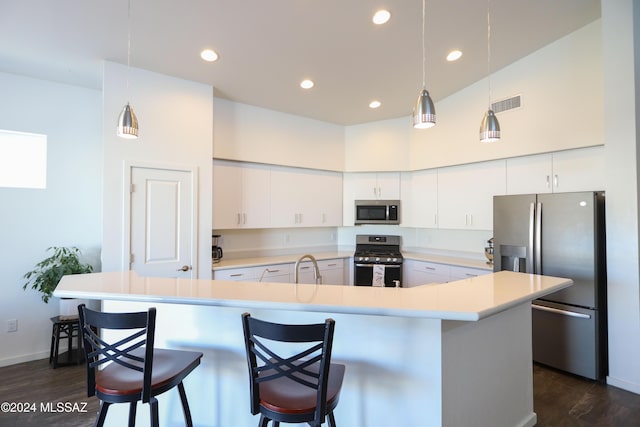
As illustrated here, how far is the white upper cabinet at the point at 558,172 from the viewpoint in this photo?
9.89ft

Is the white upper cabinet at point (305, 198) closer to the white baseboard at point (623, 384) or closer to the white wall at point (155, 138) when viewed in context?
the white wall at point (155, 138)

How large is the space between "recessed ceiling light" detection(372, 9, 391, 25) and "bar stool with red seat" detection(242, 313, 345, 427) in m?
2.42

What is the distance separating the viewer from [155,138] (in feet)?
10.9

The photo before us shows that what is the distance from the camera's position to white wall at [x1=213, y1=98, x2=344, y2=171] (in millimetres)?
4078

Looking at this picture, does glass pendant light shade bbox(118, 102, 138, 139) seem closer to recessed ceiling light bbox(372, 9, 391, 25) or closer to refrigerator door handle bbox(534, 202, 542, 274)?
recessed ceiling light bbox(372, 9, 391, 25)

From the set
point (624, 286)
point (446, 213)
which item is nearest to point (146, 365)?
point (624, 286)

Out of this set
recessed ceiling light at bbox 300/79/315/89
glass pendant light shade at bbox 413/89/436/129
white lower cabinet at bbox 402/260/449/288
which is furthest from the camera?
white lower cabinet at bbox 402/260/449/288

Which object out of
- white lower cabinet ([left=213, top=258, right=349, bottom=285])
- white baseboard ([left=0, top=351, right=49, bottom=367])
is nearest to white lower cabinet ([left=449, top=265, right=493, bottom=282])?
white lower cabinet ([left=213, top=258, right=349, bottom=285])

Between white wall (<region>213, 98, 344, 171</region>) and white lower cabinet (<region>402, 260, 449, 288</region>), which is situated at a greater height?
white wall (<region>213, 98, 344, 171</region>)

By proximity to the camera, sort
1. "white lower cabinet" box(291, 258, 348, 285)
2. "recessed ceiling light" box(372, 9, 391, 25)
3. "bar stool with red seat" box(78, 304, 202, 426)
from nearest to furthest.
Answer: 1. "bar stool with red seat" box(78, 304, 202, 426)
2. "recessed ceiling light" box(372, 9, 391, 25)
3. "white lower cabinet" box(291, 258, 348, 285)

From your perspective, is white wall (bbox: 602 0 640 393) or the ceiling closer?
the ceiling

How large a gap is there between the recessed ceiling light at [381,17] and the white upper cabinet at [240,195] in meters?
2.40

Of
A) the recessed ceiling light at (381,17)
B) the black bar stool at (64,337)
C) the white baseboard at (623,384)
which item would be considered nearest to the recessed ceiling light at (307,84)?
the recessed ceiling light at (381,17)

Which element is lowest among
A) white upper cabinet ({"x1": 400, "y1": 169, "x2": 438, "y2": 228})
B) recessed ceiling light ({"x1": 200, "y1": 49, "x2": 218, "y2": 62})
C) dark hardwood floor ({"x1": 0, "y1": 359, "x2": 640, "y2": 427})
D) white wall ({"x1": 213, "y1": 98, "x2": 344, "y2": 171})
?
dark hardwood floor ({"x1": 0, "y1": 359, "x2": 640, "y2": 427})
